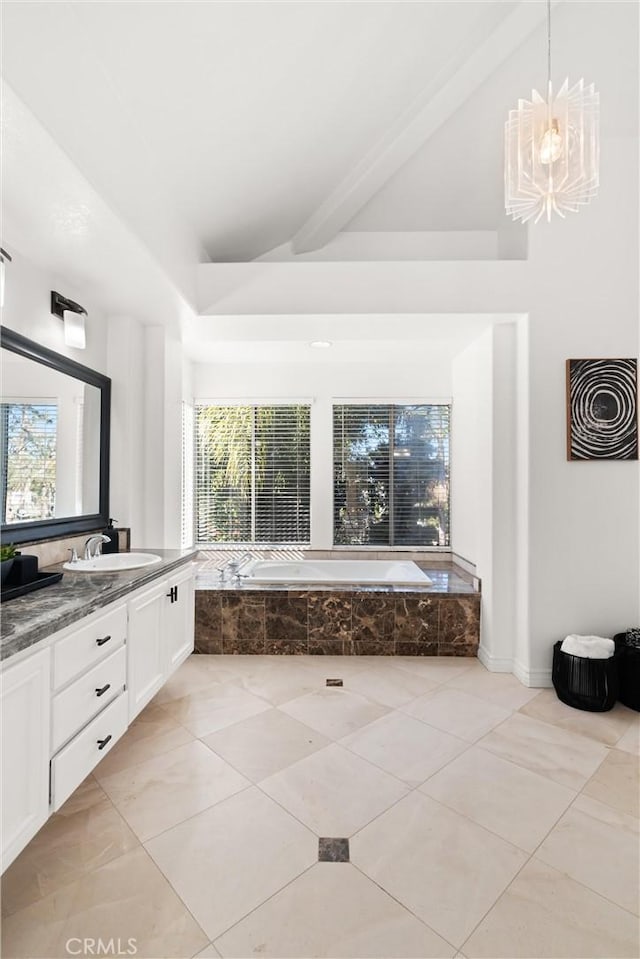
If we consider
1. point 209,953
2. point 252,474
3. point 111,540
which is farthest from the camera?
point 252,474

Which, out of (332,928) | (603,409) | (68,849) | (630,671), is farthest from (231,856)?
(603,409)

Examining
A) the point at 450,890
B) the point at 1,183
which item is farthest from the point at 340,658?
the point at 1,183

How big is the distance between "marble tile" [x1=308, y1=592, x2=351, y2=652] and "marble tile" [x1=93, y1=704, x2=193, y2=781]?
1.19 meters

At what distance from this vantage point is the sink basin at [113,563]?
7.25 feet

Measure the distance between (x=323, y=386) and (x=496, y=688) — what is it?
301 cm

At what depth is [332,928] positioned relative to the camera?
1.32 m

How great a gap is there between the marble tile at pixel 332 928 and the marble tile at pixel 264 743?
61 cm

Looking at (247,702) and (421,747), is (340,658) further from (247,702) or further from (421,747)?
(421,747)

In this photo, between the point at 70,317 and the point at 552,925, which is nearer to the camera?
the point at 552,925

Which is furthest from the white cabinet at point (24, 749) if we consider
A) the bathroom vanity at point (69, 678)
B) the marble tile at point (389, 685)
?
the marble tile at point (389, 685)

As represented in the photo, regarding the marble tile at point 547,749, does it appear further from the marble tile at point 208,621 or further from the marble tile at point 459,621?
the marble tile at point 208,621

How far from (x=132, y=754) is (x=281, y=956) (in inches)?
47.2

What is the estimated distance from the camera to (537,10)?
2.23 meters

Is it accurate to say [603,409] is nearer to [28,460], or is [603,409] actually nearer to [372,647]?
[372,647]
